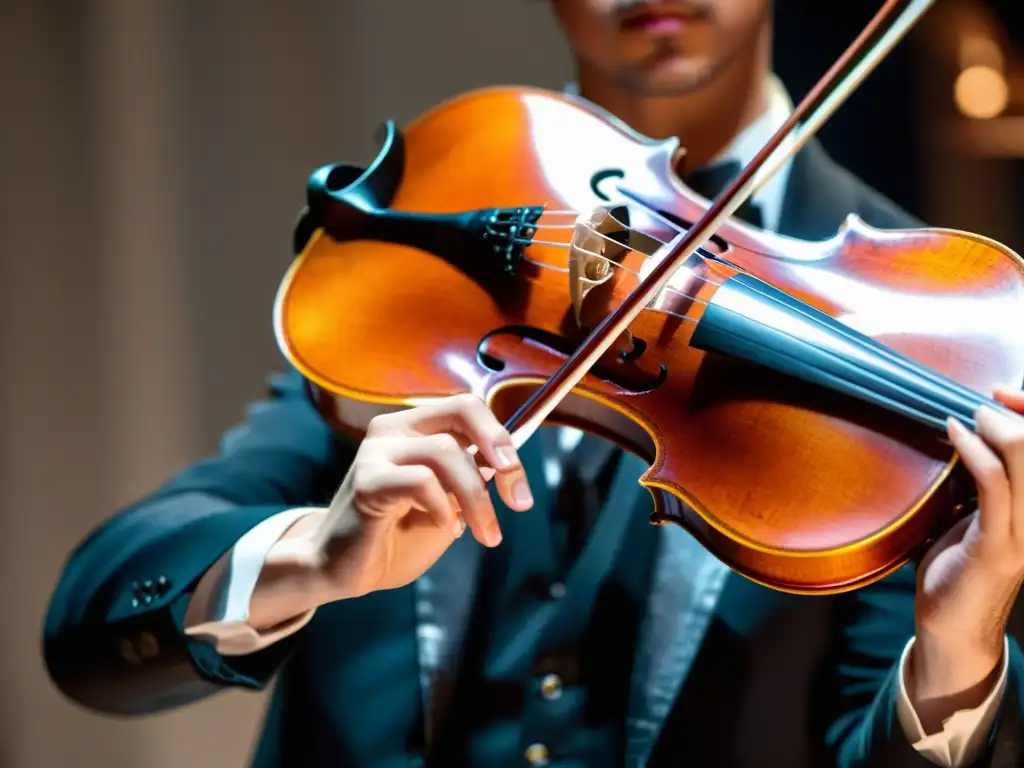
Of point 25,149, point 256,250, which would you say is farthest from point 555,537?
point 25,149

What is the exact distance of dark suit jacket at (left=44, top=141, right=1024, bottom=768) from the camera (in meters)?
0.74

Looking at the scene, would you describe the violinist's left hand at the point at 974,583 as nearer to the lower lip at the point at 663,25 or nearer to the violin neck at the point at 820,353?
the violin neck at the point at 820,353

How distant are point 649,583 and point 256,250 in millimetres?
781

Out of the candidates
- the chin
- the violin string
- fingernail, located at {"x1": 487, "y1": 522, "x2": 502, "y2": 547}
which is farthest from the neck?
fingernail, located at {"x1": 487, "y1": 522, "x2": 502, "y2": 547}

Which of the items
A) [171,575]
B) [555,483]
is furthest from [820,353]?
[171,575]

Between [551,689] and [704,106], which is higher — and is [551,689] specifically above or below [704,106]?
below

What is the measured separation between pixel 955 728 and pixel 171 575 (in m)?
0.48

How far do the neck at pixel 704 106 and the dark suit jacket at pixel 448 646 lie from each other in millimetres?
65

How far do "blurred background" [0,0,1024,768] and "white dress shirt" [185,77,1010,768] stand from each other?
599mm

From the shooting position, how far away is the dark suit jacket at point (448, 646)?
74 centimetres

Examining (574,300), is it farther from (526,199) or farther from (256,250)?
(256,250)

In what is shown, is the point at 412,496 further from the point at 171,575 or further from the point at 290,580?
the point at 171,575

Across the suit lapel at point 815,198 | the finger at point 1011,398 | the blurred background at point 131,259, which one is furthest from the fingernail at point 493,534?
the blurred background at point 131,259

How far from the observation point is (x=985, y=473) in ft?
1.68
